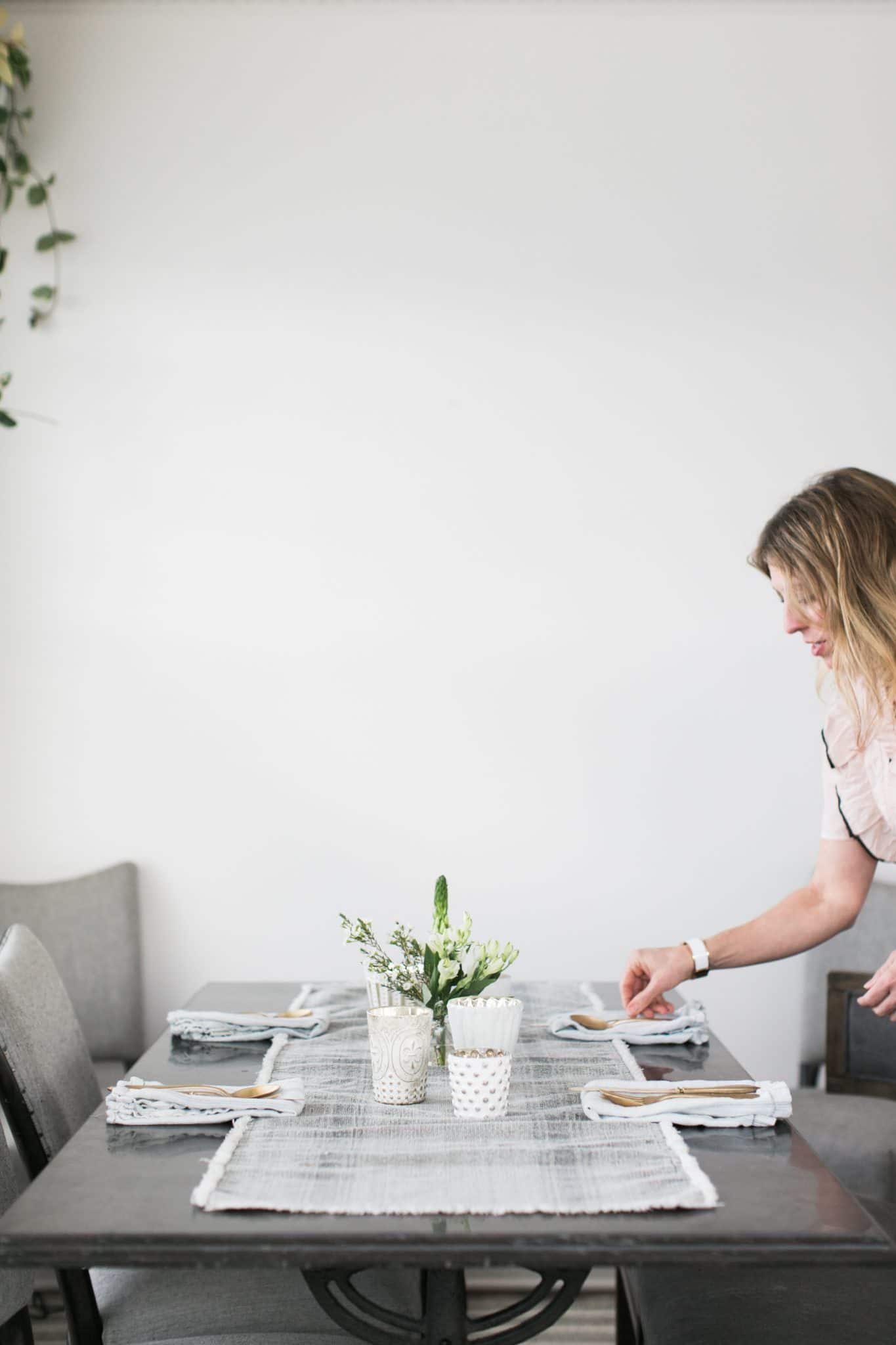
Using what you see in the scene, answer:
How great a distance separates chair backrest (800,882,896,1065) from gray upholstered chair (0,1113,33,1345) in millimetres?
1784

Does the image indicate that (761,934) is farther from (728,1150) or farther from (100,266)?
(100,266)

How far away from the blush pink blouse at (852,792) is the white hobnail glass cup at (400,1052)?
2.86 ft

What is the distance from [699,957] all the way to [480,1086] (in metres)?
0.63

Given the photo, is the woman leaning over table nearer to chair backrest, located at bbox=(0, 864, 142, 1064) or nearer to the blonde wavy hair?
the blonde wavy hair

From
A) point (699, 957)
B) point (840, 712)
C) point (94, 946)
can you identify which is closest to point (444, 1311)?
point (699, 957)

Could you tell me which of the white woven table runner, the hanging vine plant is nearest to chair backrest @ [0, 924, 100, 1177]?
the white woven table runner

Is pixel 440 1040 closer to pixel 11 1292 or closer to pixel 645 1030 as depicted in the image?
pixel 645 1030

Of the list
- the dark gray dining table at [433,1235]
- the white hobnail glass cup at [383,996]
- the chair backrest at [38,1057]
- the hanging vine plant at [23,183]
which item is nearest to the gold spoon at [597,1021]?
the white hobnail glass cup at [383,996]

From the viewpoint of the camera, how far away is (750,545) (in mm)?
3115

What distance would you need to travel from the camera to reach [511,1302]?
2721mm

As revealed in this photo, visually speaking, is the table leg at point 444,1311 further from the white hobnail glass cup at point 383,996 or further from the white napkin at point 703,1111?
the white hobnail glass cup at point 383,996

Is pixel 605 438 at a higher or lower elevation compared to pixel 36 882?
higher

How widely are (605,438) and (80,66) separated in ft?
5.11

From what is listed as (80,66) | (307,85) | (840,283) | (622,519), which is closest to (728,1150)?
(622,519)
